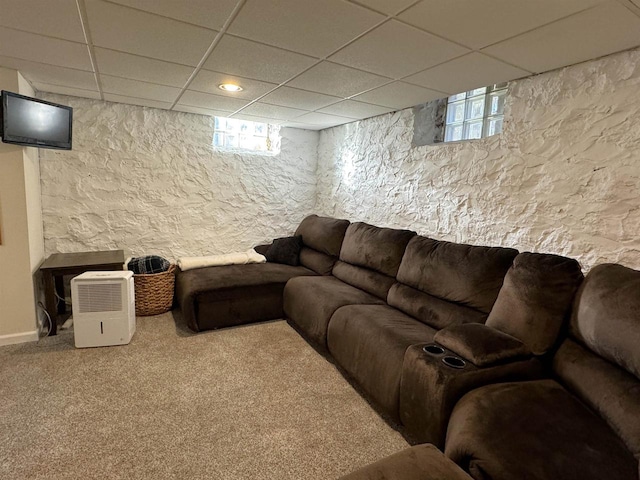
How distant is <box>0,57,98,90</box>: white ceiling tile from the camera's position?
88.5 inches

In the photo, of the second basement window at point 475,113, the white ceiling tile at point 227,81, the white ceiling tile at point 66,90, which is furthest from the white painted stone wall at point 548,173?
the white ceiling tile at point 66,90

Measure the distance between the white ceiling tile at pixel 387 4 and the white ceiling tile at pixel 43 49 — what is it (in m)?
1.66

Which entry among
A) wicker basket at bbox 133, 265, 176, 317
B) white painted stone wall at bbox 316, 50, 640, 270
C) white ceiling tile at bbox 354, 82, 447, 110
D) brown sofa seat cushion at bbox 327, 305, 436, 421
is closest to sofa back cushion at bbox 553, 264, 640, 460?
white painted stone wall at bbox 316, 50, 640, 270

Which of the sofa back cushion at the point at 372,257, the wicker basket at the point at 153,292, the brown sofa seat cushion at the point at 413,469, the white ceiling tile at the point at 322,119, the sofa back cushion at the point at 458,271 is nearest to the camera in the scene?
the brown sofa seat cushion at the point at 413,469

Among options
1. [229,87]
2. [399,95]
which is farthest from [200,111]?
[399,95]

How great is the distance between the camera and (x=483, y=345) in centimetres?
163

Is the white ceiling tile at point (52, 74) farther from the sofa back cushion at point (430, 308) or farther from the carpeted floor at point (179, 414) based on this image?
the sofa back cushion at point (430, 308)

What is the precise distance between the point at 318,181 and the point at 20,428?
146 inches

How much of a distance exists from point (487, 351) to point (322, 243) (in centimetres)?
229

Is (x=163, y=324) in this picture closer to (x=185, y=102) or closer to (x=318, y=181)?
(x=185, y=102)

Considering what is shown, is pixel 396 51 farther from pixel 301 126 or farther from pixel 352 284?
pixel 301 126

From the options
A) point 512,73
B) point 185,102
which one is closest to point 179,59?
point 185,102

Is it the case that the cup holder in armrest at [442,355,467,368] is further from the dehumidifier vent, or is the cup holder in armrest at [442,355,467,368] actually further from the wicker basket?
the wicker basket

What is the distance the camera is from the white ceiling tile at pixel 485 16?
1.39 meters
